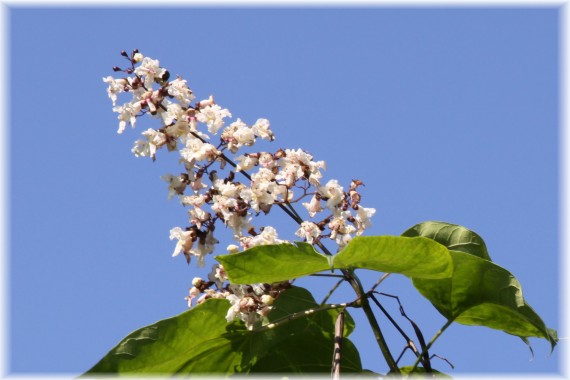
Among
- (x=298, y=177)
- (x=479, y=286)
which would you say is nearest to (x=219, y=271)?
(x=298, y=177)

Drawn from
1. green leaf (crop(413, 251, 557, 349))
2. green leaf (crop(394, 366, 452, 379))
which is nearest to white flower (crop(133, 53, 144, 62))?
green leaf (crop(413, 251, 557, 349))

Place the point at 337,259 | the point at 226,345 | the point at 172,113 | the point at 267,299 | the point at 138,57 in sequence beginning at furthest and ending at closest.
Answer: the point at 138,57, the point at 172,113, the point at 226,345, the point at 267,299, the point at 337,259

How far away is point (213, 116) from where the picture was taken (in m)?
2.48

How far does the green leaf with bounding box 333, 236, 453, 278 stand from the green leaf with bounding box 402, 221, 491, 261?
0.85 ft

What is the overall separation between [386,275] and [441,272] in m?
0.15

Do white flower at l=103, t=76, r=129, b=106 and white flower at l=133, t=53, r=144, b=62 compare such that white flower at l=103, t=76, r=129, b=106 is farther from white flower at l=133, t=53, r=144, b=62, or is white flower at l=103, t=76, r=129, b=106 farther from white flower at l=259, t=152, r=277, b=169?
white flower at l=259, t=152, r=277, b=169

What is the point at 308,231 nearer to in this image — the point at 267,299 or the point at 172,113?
the point at 267,299

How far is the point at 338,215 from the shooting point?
7.72ft

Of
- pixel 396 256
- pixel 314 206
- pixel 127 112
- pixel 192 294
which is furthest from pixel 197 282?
pixel 396 256

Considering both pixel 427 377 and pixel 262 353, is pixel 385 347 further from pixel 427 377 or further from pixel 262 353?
pixel 262 353

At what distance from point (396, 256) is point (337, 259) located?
14 centimetres

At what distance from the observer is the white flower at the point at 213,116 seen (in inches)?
96.7

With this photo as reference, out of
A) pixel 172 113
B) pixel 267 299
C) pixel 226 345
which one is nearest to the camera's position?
pixel 267 299

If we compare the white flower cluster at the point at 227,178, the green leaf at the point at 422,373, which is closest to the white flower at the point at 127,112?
the white flower cluster at the point at 227,178
